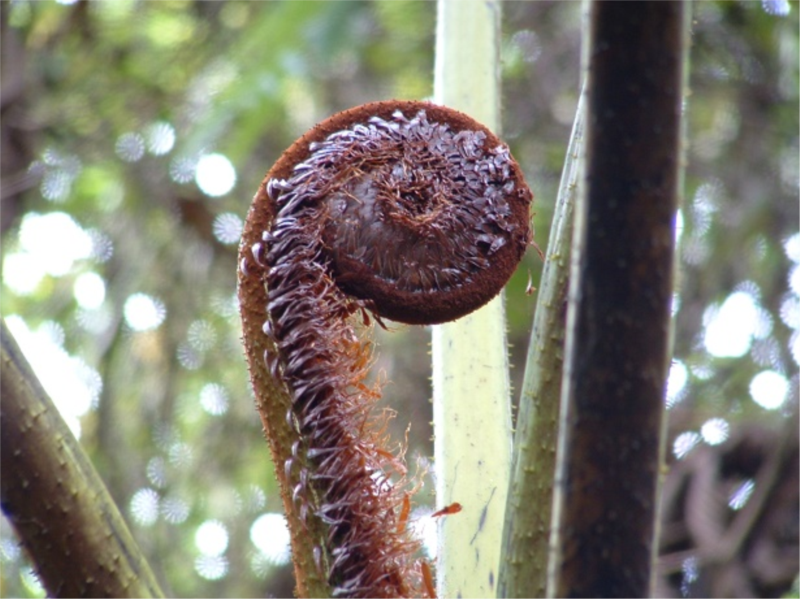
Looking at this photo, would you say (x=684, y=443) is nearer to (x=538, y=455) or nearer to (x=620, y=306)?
(x=538, y=455)

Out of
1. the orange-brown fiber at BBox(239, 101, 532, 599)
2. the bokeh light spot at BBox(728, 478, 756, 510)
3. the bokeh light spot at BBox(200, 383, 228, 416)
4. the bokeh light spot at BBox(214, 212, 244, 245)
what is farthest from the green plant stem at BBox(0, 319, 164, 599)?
the bokeh light spot at BBox(200, 383, 228, 416)

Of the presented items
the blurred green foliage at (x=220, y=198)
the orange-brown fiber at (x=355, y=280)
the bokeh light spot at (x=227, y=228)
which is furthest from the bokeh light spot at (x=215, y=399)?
the orange-brown fiber at (x=355, y=280)

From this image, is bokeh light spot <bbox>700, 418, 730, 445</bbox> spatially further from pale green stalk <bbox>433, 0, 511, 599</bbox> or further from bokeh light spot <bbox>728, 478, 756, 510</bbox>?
pale green stalk <bbox>433, 0, 511, 599</bbox>

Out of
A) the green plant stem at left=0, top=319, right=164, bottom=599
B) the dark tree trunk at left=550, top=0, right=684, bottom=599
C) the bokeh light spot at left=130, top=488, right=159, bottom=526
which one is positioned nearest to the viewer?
the dark tree trunk at left=550, top=0, right=684, bottom=599

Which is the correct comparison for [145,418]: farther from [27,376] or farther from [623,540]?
[623,540]

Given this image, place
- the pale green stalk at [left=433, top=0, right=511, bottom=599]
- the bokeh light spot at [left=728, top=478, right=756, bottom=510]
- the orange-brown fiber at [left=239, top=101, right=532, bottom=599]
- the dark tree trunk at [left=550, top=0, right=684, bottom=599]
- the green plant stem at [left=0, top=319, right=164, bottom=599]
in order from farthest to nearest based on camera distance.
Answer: the bokeh light spot at [left=728, top=478, right=756, bottom=510] → the pale green stalk at [left=433, top=0, right=511, bottom=599] → the orange-brown fiber at [left=239, top=101, right=532, bottom=599] → the green plant stem at [left=0, top=319, right=164, bottom=599] → the dark tree trunk at [left=550, top=0, right=684, bottom=599]

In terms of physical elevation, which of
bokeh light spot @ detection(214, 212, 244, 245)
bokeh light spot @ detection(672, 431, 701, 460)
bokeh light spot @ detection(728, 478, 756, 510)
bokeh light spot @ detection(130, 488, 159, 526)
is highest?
bokeh light spot @ detection(214, 212, 244, 245)

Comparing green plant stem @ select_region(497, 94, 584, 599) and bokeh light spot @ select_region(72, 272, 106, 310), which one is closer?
green plant stem @ select_region(497, 94, 584, 599)
